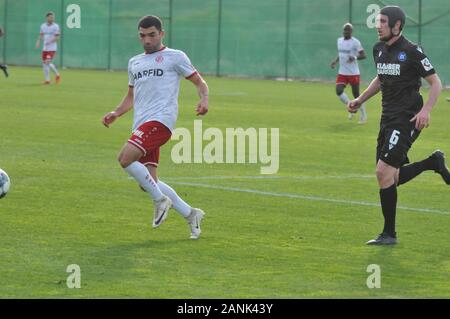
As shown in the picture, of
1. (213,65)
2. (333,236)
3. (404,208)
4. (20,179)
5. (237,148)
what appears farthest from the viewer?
(213,65)

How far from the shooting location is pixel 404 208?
14.0 m

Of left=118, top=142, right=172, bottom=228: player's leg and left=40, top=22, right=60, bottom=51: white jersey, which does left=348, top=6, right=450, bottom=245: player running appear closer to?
left=118, top=142, right=172, bottom=228: player's leg

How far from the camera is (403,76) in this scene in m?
11.5

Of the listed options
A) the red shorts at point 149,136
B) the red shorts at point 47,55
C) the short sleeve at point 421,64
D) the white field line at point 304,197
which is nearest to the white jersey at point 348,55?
the red shorts at point 47,55

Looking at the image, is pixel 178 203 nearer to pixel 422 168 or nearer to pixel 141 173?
pixel 141 173

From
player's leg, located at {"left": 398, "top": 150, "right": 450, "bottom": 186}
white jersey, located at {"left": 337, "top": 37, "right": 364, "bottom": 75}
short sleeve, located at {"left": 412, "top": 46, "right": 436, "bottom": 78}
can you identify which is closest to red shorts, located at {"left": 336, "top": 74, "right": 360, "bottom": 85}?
white jersey, located at {"left": 337, "top": 37, "right": 364, "bottom": 75}

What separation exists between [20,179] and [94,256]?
5424 millimetres

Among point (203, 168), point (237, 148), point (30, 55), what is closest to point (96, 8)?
point (30, 55)

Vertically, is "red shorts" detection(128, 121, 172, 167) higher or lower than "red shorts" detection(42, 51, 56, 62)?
lower

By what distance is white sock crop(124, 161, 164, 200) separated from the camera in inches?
449

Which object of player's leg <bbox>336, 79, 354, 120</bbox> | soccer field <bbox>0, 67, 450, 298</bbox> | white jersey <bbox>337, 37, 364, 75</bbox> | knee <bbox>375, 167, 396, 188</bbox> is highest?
white jersey <bbox>337, 37, 364, 75</bbox>

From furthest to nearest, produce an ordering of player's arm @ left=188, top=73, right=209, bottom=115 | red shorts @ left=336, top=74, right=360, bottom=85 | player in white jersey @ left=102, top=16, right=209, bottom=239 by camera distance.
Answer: red shorts @ left=336, top=74, right=360, bottom=85
player's arm @ left=188, top=73, right=209, bottom=115
player in white jersey @ left=102, top=16, right=209, bottom=239

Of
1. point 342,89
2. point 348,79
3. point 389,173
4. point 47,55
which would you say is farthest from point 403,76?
point 47,55
